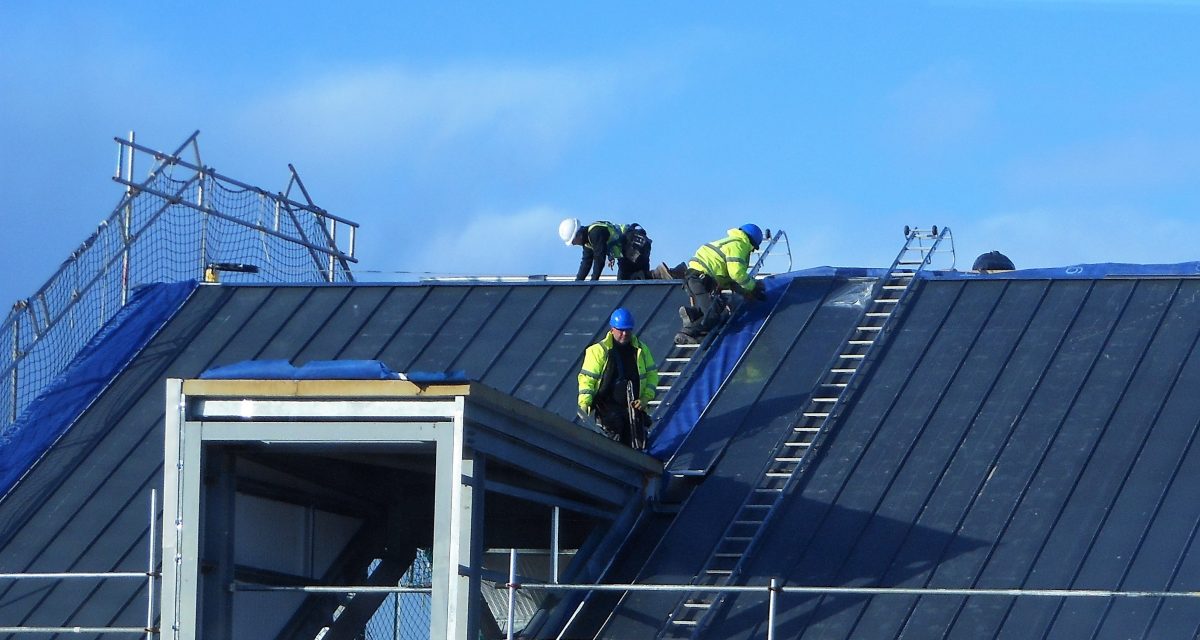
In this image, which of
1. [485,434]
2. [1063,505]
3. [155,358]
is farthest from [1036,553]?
[155,358]

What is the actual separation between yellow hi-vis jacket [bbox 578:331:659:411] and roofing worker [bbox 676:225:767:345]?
1.93 metres

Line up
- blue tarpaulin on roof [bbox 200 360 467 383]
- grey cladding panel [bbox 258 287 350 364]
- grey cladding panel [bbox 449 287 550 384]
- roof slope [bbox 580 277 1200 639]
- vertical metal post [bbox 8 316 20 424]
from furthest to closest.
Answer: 1. vertical metal post [bbox 8 316 20 424]
2. grey cladding panel [bbox 258 287 350 364]
3. grey cladding panel [bbox 449 287 550 384]
4. roof slope [bbox 580 277 1200 639]
5. blue tarpaulin on roof [bbox 200 360 467 383]

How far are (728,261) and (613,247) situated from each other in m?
3.09

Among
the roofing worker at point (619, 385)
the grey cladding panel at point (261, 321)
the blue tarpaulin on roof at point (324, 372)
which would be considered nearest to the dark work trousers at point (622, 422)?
the roofing worker at point (619, 385)

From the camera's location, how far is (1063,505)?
680 inches

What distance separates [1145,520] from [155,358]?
11174mm

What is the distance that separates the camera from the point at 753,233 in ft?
70.0

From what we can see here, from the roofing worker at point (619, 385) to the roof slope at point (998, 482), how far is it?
3.19 feet

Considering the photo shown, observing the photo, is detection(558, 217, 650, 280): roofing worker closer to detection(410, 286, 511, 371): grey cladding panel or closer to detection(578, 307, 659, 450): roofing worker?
detection(410, 286, 511, 371): grey cladding panel

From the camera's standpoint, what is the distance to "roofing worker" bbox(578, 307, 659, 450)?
61.7 ft

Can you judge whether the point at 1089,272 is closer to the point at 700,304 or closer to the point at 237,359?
the point at 700,304

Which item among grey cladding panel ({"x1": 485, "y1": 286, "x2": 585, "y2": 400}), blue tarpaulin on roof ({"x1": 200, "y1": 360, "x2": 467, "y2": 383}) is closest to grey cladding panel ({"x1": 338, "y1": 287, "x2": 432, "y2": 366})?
grey cladding panel ({"x1": 485, "y1": 286, "x2": 585, "y2": 400})

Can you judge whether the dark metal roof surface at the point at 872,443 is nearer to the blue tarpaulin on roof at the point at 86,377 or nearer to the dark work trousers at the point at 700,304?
the blue tarpaulin on roof at the point at 86,377

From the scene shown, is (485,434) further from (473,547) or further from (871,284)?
(871,284)
